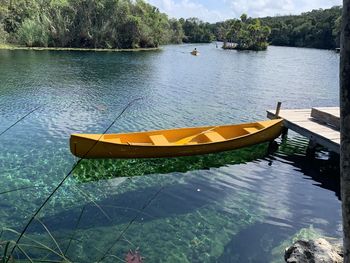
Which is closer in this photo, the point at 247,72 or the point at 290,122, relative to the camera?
the point at 290,122

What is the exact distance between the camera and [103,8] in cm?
5241

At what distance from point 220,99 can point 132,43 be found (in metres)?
38.0

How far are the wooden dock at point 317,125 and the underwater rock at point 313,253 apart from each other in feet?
16.5

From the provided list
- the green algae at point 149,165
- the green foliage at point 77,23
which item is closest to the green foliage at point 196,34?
the green foliage at point 77,23

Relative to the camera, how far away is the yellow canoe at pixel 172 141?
30.8 feet

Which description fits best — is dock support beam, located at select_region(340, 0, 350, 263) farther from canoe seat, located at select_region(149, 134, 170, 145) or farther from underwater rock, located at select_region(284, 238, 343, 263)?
canoe seat, located at select_region(149, 134, 170, 145)

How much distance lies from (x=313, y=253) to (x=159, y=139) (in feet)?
20.1

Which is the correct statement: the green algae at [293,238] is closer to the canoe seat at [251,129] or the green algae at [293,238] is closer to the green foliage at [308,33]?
the canoe seat at [251,129]

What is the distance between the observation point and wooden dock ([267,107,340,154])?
1045 centimetres

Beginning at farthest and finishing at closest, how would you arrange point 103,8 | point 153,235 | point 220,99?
point 103,8
point 220,99
point 153,235

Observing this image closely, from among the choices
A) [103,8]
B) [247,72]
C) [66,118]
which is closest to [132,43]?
[103,8]

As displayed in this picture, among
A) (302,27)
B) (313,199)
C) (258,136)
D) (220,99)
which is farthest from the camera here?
(302,27)

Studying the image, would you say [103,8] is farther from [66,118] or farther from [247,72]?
[66,118]

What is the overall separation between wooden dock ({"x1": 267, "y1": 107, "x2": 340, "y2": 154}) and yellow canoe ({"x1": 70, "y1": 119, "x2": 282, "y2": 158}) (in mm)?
730
